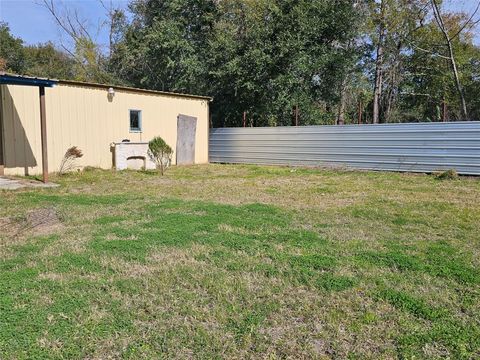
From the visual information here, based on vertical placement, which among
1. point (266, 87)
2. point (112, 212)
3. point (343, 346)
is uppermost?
point (266, 87)

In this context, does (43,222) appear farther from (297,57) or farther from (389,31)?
(389,31)

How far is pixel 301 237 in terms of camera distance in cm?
416

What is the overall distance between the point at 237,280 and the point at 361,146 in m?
9.06

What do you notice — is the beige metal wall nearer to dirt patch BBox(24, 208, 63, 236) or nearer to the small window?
the small window

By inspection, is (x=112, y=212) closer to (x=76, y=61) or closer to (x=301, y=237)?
(x=301, y=237)

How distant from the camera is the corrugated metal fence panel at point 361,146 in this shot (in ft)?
31.4

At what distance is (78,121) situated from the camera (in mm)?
10148

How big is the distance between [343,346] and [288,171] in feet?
29.9

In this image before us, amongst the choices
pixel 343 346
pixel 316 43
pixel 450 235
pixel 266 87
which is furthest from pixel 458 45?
pixel 343 346

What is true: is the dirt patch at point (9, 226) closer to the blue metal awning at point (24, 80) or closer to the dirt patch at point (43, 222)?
the dirt patch at point (43, 222)

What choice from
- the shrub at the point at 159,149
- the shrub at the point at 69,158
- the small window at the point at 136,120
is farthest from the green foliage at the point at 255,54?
the shrub at the point at 69,158

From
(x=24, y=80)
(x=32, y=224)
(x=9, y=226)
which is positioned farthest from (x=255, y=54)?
(x=9, y=226)

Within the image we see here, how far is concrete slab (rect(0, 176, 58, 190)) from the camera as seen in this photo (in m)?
7.36

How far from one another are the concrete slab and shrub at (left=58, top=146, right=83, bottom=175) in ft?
4.92
